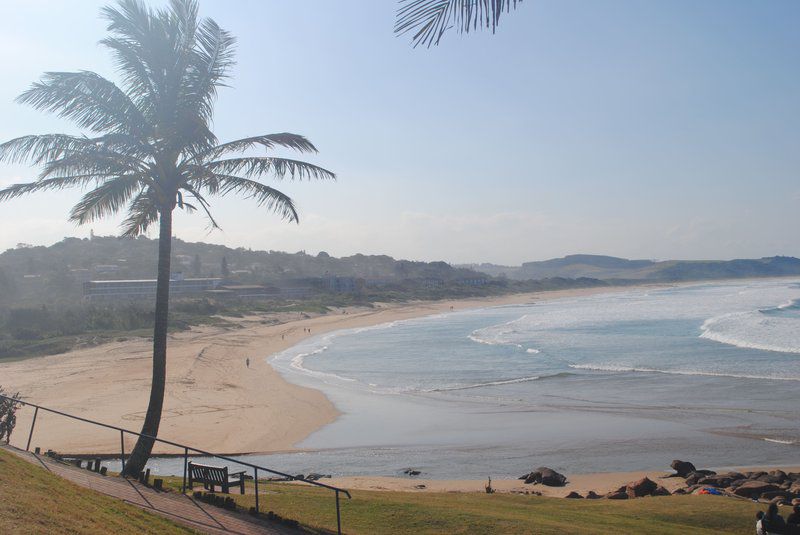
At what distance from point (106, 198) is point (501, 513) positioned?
780 cm

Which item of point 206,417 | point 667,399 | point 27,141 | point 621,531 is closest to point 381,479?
point 621,531

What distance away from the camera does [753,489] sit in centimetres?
1238

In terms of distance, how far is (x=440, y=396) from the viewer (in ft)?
80.5

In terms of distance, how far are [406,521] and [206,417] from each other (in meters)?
13.1

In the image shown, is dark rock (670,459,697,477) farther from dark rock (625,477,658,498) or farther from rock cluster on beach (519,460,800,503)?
dark rock (625,477,658,498)

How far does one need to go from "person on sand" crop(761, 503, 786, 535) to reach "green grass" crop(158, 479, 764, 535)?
159 centimetres

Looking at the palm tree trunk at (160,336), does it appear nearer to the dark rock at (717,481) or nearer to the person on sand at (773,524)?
the person on sand at (773,524)

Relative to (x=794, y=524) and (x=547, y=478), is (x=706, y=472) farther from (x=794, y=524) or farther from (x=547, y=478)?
(x=794, y=524)

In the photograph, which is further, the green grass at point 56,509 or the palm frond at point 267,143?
the palm frond at point 267,143

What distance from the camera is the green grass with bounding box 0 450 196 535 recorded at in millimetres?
5504

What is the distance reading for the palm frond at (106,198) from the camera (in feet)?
34.8

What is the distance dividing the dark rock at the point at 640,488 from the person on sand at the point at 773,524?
16.1 feet

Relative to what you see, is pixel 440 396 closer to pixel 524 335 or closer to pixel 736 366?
pixel 736 366

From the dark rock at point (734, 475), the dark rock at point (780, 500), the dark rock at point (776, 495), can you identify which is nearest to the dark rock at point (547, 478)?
the dark rock at point (734, 475)
